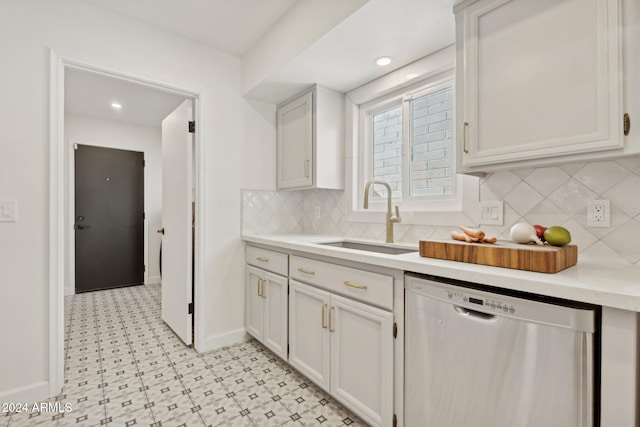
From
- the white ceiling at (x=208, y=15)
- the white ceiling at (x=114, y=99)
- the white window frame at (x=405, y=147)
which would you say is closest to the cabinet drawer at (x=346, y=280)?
the white window frame at (x=405, y=147)

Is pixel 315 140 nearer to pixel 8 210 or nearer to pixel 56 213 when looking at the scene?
pixel 56 213

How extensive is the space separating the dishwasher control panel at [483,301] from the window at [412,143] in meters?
0.98

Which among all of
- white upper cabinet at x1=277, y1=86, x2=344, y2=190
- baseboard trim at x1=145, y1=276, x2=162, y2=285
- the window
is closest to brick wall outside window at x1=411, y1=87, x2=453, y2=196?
the window

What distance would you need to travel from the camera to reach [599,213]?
1.27 metres

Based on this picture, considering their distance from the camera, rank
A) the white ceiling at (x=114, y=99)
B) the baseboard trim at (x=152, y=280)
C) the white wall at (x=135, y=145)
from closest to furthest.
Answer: the white ceiling at (x=114, y=99), the white wall at (x=135, y=145), the baseboard trim at (x=152, y=280)

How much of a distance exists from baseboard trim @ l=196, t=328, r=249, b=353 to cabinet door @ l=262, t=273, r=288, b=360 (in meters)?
0.40

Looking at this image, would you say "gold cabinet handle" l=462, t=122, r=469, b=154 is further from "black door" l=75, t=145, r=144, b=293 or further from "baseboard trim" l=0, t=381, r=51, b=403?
"black door" l=75, t=145, r=144, b=293

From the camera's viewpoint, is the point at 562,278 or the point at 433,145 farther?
the point at 433,145

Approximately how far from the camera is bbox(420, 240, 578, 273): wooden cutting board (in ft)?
3.26

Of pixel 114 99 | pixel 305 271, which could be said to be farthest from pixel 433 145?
pixel 114 99

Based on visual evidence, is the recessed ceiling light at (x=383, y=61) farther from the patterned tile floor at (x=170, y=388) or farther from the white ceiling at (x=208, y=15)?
the patterned tile floor at (x=170, y=388)

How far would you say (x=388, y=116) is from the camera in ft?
7.71

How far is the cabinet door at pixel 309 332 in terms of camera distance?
1730mm

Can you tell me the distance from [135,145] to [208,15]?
306 centimetres
